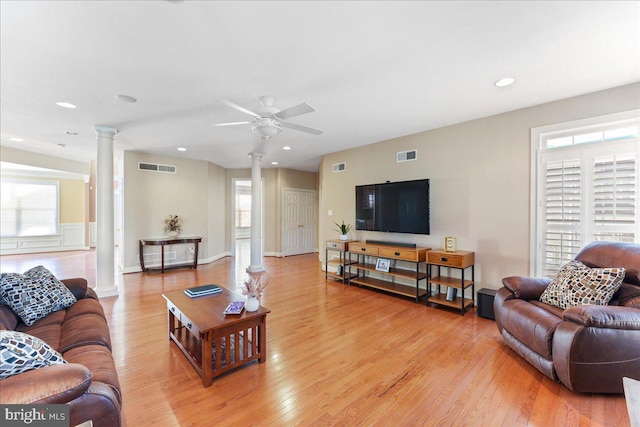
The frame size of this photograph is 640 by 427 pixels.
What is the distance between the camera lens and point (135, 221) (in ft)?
19.3

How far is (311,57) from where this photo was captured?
2266 mm

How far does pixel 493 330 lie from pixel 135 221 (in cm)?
665

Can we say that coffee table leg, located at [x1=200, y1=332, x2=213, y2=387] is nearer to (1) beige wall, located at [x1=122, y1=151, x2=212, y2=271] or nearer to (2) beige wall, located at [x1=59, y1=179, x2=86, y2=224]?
(1) beige wall, located at [x1=122, y1=151, x2=212, y2=271]

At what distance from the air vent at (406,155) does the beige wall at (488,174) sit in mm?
67

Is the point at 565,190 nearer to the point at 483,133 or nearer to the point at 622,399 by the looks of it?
the point at 483,133

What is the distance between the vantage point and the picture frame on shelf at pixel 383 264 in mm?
4429

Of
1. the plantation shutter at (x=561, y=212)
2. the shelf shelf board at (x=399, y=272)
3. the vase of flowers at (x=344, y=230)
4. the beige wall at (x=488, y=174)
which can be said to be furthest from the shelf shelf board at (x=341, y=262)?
the plantation shutter at (x=561, y=212)

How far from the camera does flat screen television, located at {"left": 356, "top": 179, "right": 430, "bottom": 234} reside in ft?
13.4

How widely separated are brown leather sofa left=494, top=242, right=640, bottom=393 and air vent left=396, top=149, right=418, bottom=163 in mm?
2689

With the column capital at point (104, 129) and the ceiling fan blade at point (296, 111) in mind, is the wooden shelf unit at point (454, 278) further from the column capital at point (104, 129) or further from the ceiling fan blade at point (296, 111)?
the column capital at point (104, 129)

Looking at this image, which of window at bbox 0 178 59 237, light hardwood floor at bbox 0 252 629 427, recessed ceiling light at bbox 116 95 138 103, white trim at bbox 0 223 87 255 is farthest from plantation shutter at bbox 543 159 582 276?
window at bbox 0 178 59 237

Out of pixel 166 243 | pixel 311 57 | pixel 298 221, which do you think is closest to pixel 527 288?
pixel 311 57

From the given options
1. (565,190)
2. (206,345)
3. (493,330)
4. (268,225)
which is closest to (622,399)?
(493,330)

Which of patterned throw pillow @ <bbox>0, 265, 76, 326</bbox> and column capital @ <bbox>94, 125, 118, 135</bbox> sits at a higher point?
column capital @ <bbox>94, 125, 118, 135</bbox>
